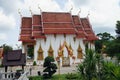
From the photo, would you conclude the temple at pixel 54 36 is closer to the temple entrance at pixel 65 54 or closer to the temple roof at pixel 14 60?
the temple entrance at pixel 65 54

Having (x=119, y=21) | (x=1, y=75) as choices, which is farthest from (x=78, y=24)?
(x=1, y=75)

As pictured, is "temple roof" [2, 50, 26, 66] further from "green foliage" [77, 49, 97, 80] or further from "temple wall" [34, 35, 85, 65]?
"green foliage" [77, 49, 97, 80]

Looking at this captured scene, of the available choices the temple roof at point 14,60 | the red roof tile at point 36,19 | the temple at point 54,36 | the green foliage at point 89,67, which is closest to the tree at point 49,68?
the temple roof at point 14,60

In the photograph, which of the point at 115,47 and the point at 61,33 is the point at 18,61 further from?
the point at 61,33

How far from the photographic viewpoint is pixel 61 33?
1845 inches

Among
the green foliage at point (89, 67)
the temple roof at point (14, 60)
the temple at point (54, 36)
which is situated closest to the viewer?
the green foliage at point (89, 67)

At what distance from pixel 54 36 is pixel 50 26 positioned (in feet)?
5.19

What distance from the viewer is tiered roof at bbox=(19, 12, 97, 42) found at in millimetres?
46000

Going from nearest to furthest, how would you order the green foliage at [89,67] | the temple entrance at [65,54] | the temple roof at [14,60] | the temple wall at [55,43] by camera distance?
1. the green foliage at [89,67]
2. the temple roof at [14,60]
3. the temple entrance at [65,54]
4. the temple wall at [55,43]

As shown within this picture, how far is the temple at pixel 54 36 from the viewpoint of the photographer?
151 feet

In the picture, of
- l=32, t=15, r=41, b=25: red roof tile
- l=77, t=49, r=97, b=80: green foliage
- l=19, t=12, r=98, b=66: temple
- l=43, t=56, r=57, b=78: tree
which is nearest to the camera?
l=77, t=49, r=97, b=80: green foliage

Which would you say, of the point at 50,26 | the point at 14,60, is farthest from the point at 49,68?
the point at 50,26

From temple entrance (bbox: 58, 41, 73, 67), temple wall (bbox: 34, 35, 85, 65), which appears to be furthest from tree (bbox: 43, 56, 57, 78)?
temple wall (bbox: 34, 35, 85, 65)

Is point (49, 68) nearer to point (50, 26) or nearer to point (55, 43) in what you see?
point (50, 26)
